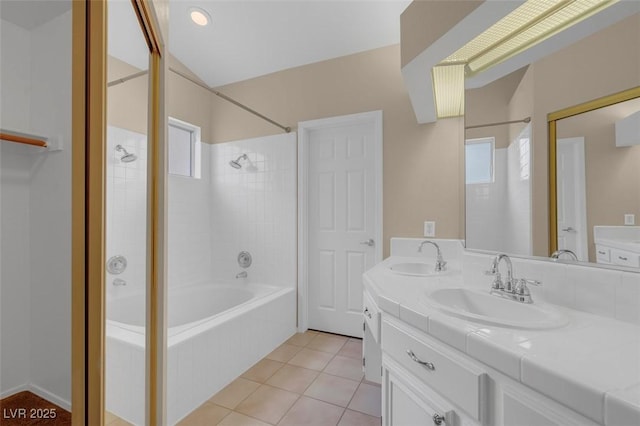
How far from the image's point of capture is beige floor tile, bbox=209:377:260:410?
176 centimetres

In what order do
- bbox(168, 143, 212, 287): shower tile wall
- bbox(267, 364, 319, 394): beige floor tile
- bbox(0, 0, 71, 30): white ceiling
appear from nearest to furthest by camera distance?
bbox(0, 0, 71, 30): white ceiling, bbox(267, 364, 319, 394): beige floor tile, bbox(168, 143, 212, 287): shower tile wall

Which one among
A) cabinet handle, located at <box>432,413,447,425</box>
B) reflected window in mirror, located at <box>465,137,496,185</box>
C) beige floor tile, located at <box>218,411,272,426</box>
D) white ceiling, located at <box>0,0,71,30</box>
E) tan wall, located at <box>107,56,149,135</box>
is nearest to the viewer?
white ceiling, located at <box>0,0,71,30</box>

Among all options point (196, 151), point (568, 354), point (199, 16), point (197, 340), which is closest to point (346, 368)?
point (197, 340)

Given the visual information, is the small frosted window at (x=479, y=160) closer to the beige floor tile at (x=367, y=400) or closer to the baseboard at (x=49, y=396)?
the beige floor tile at (x=367, y=400)

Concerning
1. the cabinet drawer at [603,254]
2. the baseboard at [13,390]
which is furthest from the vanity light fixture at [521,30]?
the baseboard at [13,390]

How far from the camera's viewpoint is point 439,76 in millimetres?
1556

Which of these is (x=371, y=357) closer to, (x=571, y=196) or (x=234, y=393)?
(x=234, y=393)

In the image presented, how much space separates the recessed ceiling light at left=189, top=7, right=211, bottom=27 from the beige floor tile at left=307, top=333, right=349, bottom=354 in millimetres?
3034

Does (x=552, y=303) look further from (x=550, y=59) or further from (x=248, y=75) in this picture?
(x=248, y=75)

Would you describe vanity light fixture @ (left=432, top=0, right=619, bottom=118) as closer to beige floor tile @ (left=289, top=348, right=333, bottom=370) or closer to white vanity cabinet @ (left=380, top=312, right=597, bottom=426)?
white vanity cabinet @ (left=380, top=312, right=597, bottom=426)

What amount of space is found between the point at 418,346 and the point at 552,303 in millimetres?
538

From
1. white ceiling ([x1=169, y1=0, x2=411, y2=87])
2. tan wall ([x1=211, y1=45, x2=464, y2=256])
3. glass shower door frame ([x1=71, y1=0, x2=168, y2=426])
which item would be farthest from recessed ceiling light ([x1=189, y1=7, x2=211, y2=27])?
glass shower door frame ([x1=71, y1=0, x2=168, y2=426])

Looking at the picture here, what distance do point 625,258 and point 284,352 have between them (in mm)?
2223

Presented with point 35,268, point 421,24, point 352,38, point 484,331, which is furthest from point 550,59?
point 352,38
